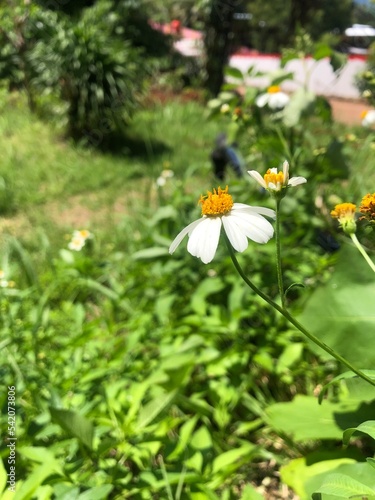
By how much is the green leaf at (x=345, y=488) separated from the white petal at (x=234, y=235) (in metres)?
0.27

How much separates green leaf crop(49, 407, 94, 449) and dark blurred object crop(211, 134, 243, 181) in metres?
1.75

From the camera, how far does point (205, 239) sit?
570 mm

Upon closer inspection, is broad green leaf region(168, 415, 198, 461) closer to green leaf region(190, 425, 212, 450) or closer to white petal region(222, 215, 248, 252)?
green leaf region(190, 425, 212, 450)

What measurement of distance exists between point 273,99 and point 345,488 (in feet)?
4.33

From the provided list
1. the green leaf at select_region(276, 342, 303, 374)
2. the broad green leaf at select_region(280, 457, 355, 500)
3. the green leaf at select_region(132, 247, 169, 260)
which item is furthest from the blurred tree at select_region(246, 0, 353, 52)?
the broad green leaf at select_region(280, 457, 355, 500)

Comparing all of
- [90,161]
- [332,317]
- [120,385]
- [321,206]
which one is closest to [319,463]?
[332,317]

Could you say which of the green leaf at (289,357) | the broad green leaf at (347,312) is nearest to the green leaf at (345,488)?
the broad green leaf at (347,312)

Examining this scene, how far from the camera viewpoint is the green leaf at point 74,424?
2.85 ft

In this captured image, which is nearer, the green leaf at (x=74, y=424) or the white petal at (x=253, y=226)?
the white petal at (x=253, y=226)

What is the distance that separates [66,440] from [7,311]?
40 cm

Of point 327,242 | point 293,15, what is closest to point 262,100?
point 327,242

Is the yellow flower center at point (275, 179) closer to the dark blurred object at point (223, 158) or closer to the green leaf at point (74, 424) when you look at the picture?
the green leaf at point (74, 424)

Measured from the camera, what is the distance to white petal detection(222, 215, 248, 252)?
0.55m

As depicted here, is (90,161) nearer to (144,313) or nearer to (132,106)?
(132,106)
